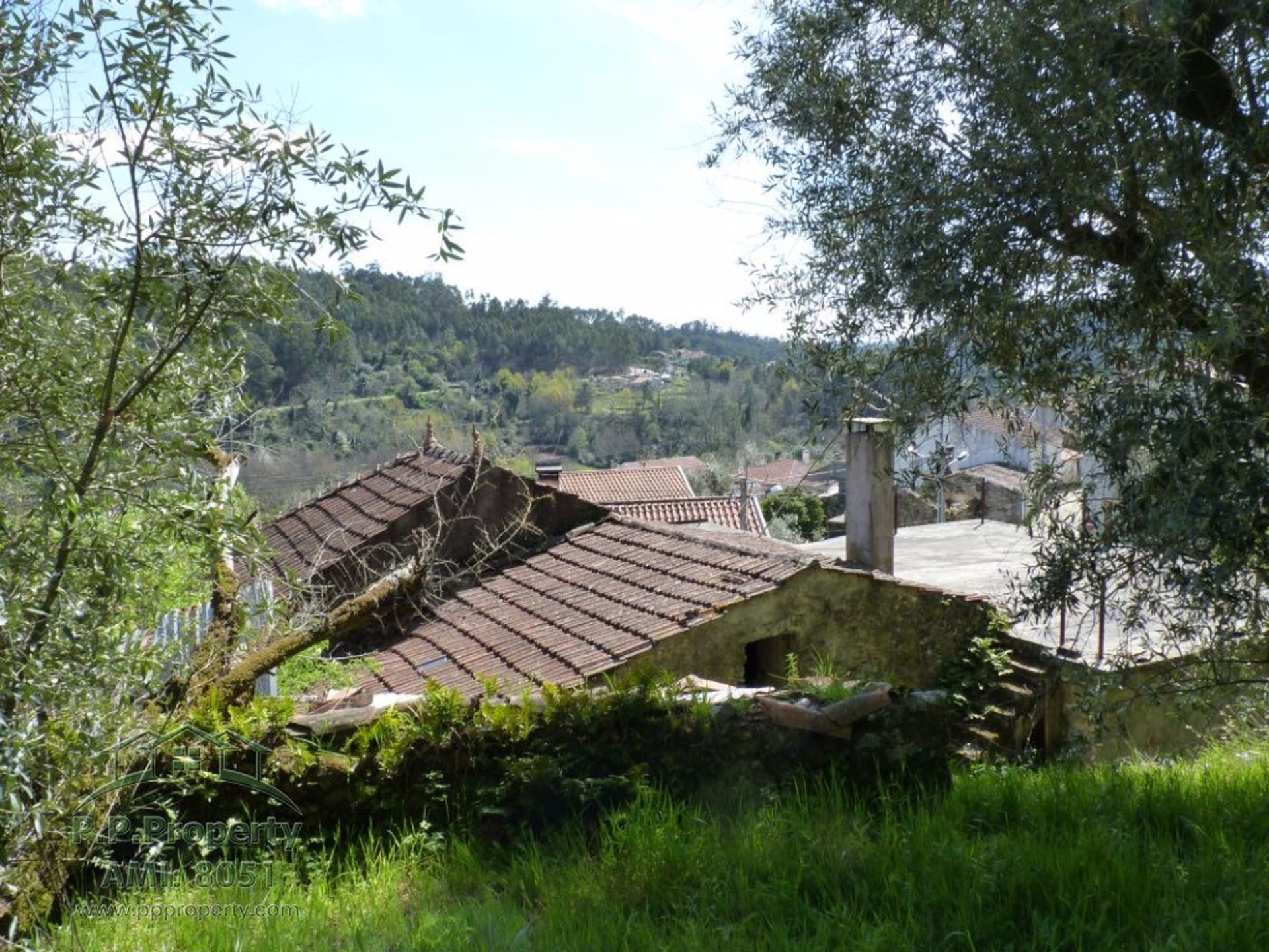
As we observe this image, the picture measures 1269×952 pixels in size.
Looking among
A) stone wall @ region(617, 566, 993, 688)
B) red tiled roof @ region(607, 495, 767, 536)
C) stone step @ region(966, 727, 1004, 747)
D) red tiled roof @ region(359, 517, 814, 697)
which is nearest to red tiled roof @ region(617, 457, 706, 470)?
red tiled roof @ region(607, 495, 767, 536)

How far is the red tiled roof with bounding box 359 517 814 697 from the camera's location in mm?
10219

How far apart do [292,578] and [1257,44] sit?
5215 mm

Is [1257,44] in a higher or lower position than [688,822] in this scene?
higher

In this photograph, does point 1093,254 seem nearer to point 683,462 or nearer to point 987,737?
point 987,737

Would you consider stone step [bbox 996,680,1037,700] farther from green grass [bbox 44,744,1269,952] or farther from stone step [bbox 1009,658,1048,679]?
green grass [bbox 44,744,1269,952]

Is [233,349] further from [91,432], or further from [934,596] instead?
[934,596]

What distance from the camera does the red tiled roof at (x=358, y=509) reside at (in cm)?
1486

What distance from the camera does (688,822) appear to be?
5445 mm

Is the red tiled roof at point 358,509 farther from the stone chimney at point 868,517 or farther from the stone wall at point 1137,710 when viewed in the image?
the stone wall at point 1137,710

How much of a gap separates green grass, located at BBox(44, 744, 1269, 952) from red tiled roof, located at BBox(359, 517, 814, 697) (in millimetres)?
3659

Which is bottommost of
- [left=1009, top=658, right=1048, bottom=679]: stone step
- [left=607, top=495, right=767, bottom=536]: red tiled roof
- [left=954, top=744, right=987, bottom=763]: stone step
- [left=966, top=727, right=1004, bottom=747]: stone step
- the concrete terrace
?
[left=966, top=727, right=1004, bottom=747]: stone step

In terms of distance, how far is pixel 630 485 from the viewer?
131 feet

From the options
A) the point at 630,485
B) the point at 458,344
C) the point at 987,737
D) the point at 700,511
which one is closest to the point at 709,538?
the point at 987,737

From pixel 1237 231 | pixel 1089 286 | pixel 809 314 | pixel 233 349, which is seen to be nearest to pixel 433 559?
pixel 809 314
